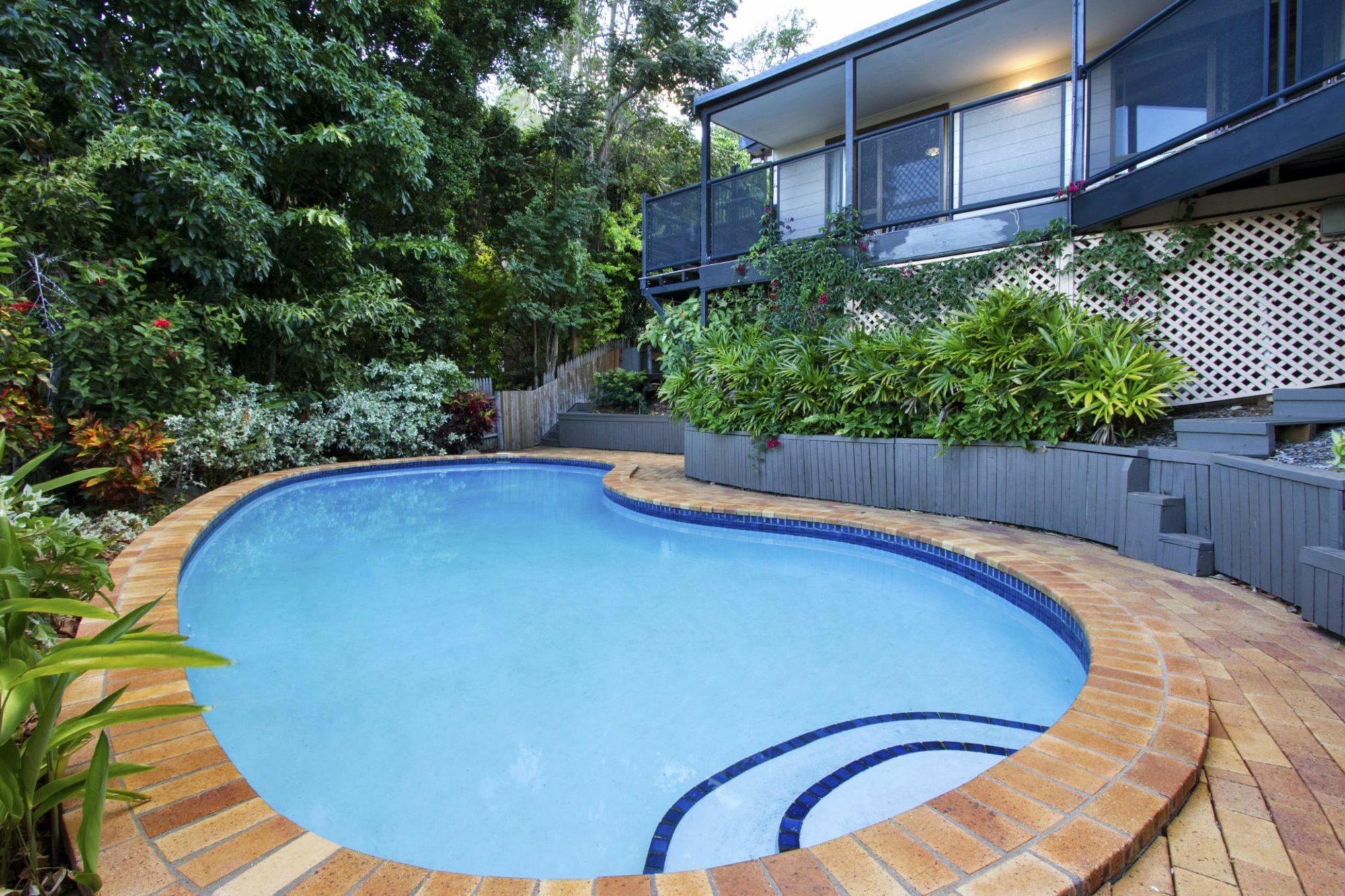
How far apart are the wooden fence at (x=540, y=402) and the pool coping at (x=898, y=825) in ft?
31.9

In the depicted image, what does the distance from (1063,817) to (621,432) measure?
32.9 ft

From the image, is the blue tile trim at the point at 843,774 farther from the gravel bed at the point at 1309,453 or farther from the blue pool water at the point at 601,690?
the gravel bed at the point at 1309,453

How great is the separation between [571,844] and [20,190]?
7.93m

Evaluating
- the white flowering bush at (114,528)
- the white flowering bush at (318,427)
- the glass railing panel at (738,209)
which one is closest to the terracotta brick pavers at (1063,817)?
the white flowering bush at (114,528)

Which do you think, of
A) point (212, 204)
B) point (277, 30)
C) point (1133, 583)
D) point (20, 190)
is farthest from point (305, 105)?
point (1133, 583)

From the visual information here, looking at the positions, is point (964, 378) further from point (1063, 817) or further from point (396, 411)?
point (396, 411)

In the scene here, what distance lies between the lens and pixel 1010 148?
7727 millimetres

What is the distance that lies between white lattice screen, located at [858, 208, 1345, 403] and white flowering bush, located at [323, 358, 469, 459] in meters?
9.15

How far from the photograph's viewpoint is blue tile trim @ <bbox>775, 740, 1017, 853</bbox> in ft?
6.46

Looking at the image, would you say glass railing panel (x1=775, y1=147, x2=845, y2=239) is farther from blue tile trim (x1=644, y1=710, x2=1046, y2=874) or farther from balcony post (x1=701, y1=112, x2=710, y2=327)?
blue tile trim (x1=644, y1=710, x2=1046, y2=874)

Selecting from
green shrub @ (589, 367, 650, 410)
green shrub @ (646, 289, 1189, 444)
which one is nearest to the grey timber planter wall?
green shrub @ (646, 289, 1189, 444)

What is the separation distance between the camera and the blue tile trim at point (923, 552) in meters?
3.13

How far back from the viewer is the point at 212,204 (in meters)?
7.14

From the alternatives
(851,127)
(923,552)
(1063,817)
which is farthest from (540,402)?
(1063,817)
